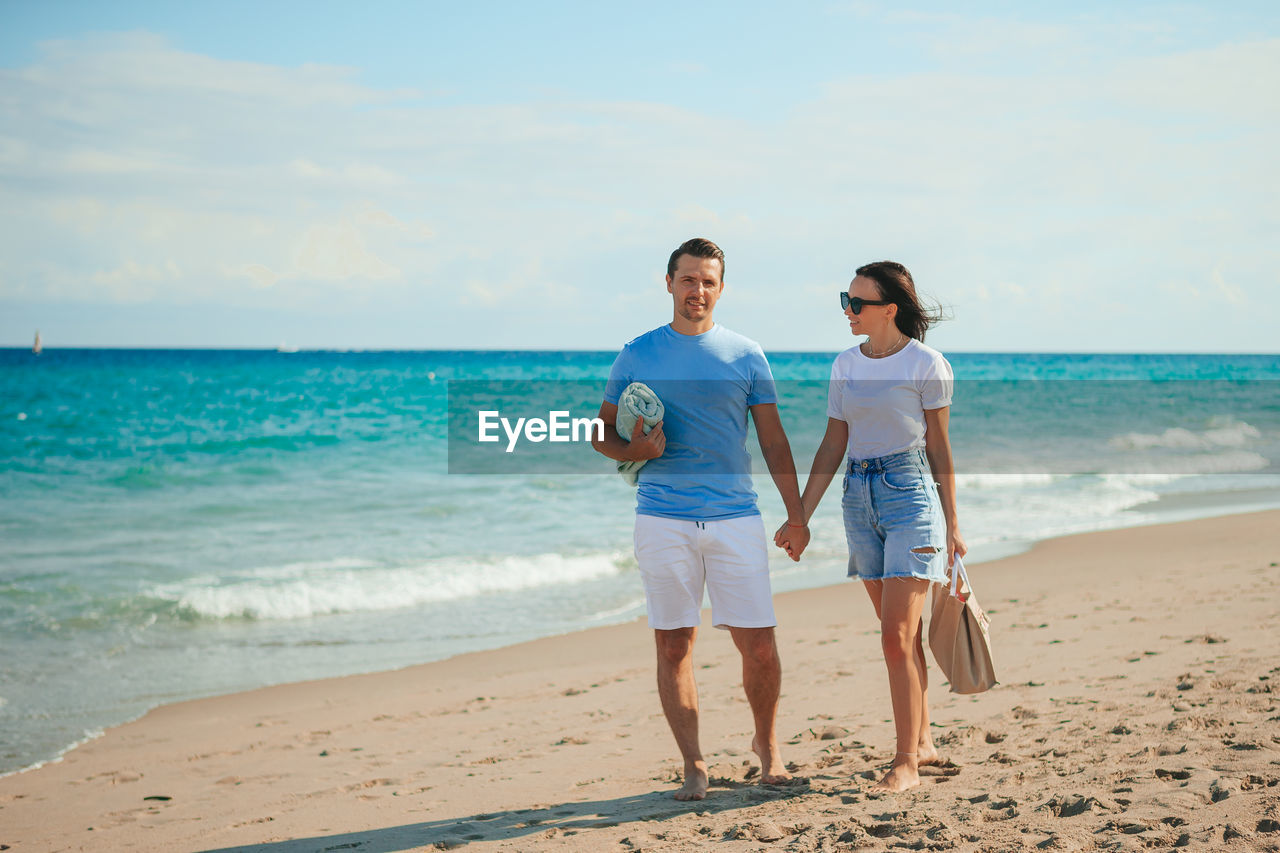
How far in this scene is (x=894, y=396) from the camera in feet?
11.5

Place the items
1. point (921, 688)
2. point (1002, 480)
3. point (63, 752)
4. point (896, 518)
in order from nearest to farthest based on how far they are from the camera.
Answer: point (896, 518) → point (921, 688) → point (63, 752) → point (1002, 480)

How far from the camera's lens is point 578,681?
6457 millimetres

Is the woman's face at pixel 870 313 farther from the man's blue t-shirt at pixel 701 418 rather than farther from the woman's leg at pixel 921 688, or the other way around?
the woman's leg at pixel 921 688

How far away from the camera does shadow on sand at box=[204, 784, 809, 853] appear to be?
361 centimetres

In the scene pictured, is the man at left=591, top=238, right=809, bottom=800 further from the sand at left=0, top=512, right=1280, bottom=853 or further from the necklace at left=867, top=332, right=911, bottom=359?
the sand at left=0, top=512, right=1280, bottom=853

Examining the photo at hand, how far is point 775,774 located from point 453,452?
1943 cm

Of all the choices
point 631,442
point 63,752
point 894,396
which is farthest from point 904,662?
point 63,752

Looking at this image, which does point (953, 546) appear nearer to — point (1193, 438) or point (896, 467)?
point (896, 467)

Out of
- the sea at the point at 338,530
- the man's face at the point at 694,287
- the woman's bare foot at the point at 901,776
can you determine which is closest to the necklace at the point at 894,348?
the man's face at the point at 694,287

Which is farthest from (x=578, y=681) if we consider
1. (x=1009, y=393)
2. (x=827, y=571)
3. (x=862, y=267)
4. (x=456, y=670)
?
(x=1009, y=393)

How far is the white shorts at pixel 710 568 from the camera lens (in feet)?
12.0

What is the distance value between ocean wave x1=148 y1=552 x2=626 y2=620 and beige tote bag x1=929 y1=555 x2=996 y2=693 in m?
6.67

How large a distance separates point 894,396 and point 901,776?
1.39 m

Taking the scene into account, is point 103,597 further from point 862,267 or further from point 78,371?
point 78,371
